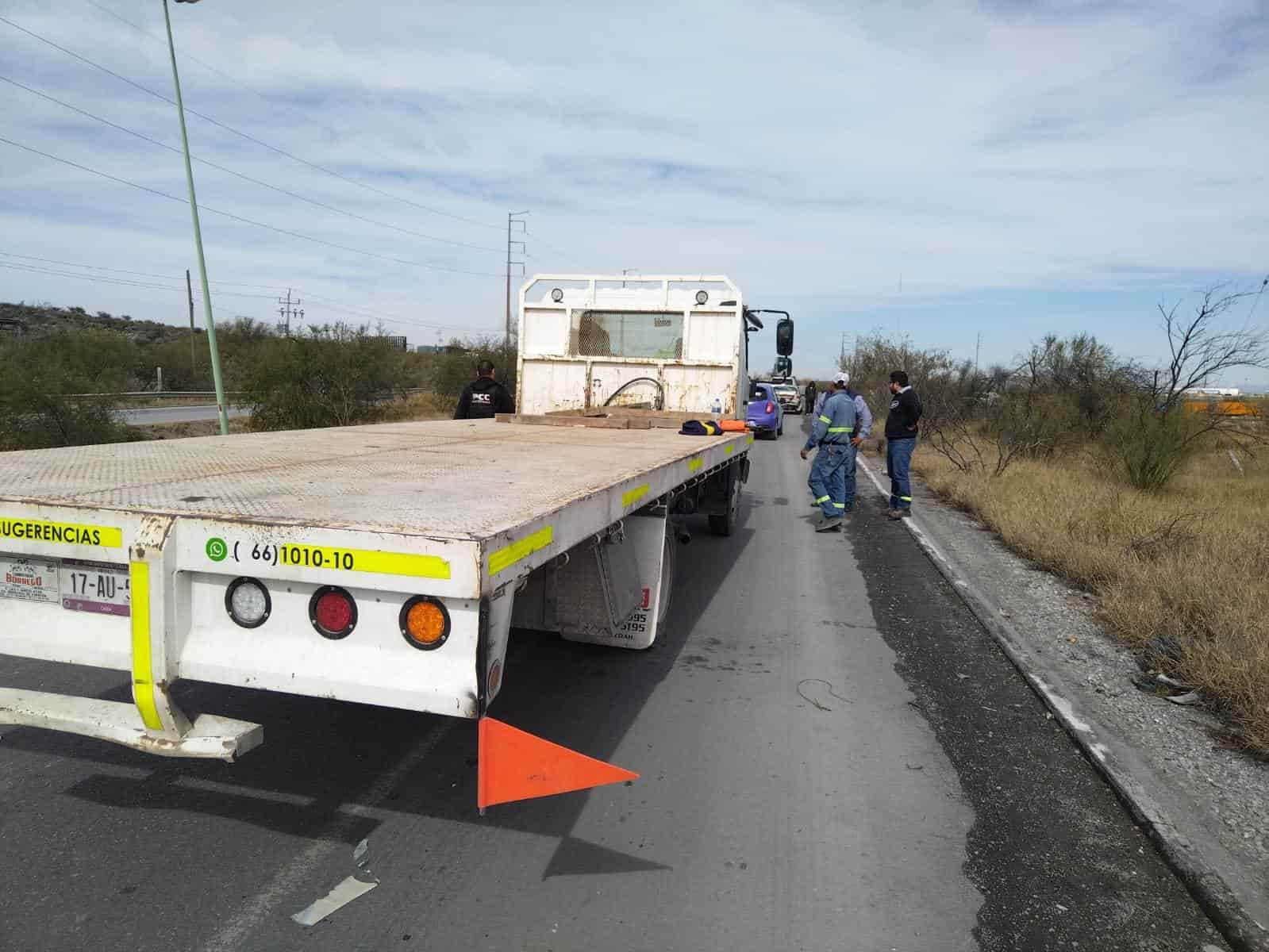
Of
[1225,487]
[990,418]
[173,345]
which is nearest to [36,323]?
[173,345]

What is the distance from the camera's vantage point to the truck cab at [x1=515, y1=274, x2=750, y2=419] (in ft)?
28.9

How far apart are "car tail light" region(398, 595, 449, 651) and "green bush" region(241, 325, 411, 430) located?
1997 centimetres

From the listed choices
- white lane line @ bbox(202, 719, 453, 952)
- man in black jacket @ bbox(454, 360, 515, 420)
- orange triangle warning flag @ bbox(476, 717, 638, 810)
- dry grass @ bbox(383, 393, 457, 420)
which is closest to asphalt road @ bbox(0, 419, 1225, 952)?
white lane line @ bbox(202, 719, 453, 952)

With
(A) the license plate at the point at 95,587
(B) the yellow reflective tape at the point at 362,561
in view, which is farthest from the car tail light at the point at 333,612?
(A) the license plate at the point at 95,587

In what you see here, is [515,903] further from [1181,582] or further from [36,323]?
[36,323]

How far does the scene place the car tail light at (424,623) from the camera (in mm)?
2484

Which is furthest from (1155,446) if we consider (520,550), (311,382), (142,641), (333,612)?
(311,382)

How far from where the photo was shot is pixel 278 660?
264 centimetres

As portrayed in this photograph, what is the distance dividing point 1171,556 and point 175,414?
31431mm

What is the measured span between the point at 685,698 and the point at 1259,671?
301cm

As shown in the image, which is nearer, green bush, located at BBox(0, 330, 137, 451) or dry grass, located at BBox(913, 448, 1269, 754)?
dry grass, located at BBox(913, 448, 1269, 754)

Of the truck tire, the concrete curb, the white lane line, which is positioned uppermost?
the truck tire

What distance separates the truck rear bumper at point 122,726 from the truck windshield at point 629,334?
262 inches

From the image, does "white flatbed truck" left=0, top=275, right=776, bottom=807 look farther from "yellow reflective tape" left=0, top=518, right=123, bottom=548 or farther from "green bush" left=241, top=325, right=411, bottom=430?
"green bush" left=241, top=325, right=411, bottom=430
